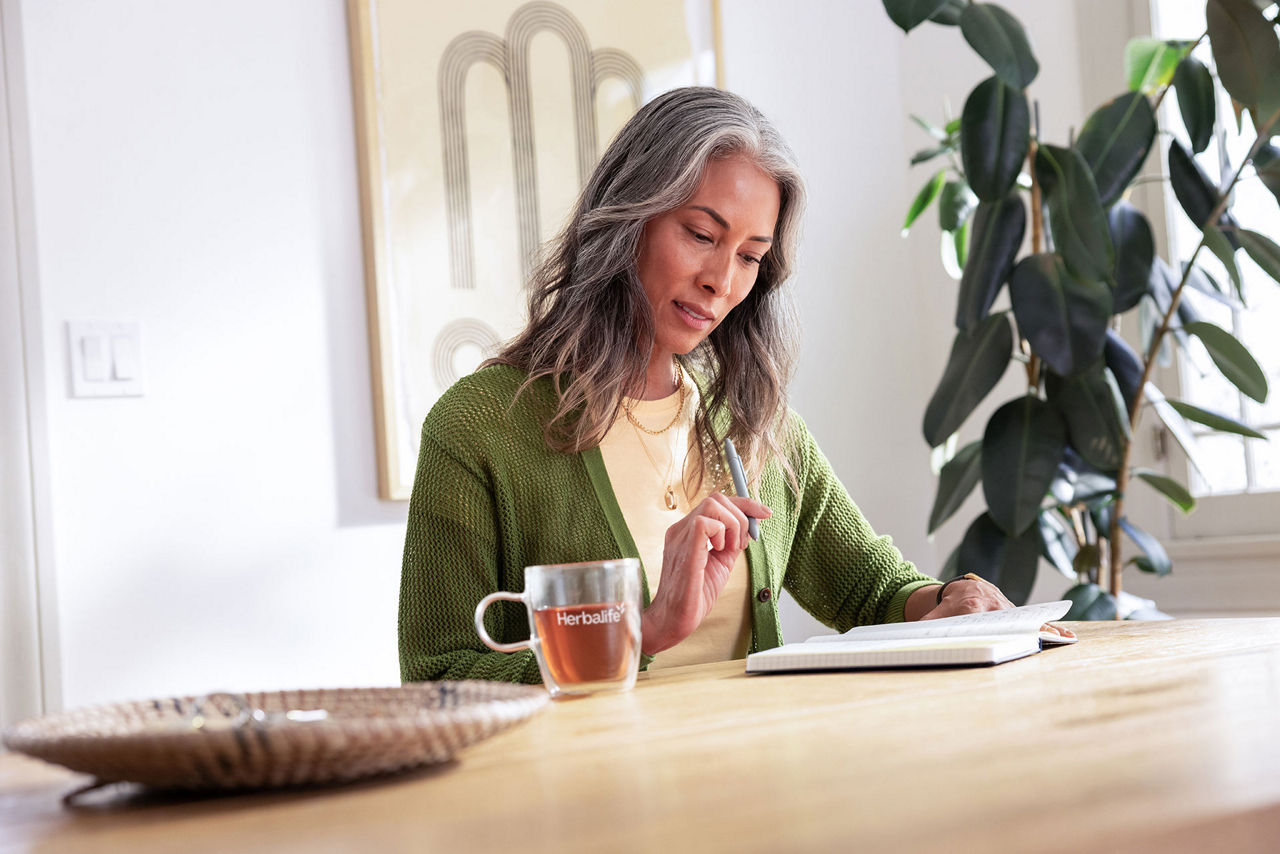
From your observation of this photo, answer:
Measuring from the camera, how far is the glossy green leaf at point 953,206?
2.79m

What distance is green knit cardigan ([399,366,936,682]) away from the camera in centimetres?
137

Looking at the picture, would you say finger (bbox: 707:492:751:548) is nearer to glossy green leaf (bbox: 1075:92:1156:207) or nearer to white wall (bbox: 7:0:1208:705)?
Result: white wall (bbox: 7:0:1208:705)

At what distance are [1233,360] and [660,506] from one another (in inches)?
51.2

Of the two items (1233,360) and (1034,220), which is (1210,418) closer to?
(1233,360)

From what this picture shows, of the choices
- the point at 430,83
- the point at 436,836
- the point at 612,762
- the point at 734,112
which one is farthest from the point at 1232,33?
the point at 436,836

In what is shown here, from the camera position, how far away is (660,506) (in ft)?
5.34

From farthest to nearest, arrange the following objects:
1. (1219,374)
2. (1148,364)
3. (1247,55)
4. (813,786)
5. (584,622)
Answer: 1. (1219,374)
2. (1148,364)
3. (1247,55)
4. (584,622)
5. (813,786)

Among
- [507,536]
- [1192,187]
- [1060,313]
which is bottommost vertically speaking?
[507,536]

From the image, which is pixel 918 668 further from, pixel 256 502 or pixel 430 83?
pixel 430 83

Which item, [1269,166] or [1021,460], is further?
[1021,460]

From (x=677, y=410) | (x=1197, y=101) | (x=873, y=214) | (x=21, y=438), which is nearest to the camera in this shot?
(x=677, y=410)

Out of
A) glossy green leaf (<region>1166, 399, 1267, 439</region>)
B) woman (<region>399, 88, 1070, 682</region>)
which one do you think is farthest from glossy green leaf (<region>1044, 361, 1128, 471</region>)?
woman (<region>399, 88, 1070, 682</region>)

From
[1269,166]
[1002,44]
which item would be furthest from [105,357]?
[1269,166]

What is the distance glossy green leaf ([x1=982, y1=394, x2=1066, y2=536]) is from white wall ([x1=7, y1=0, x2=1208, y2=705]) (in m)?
1.17
